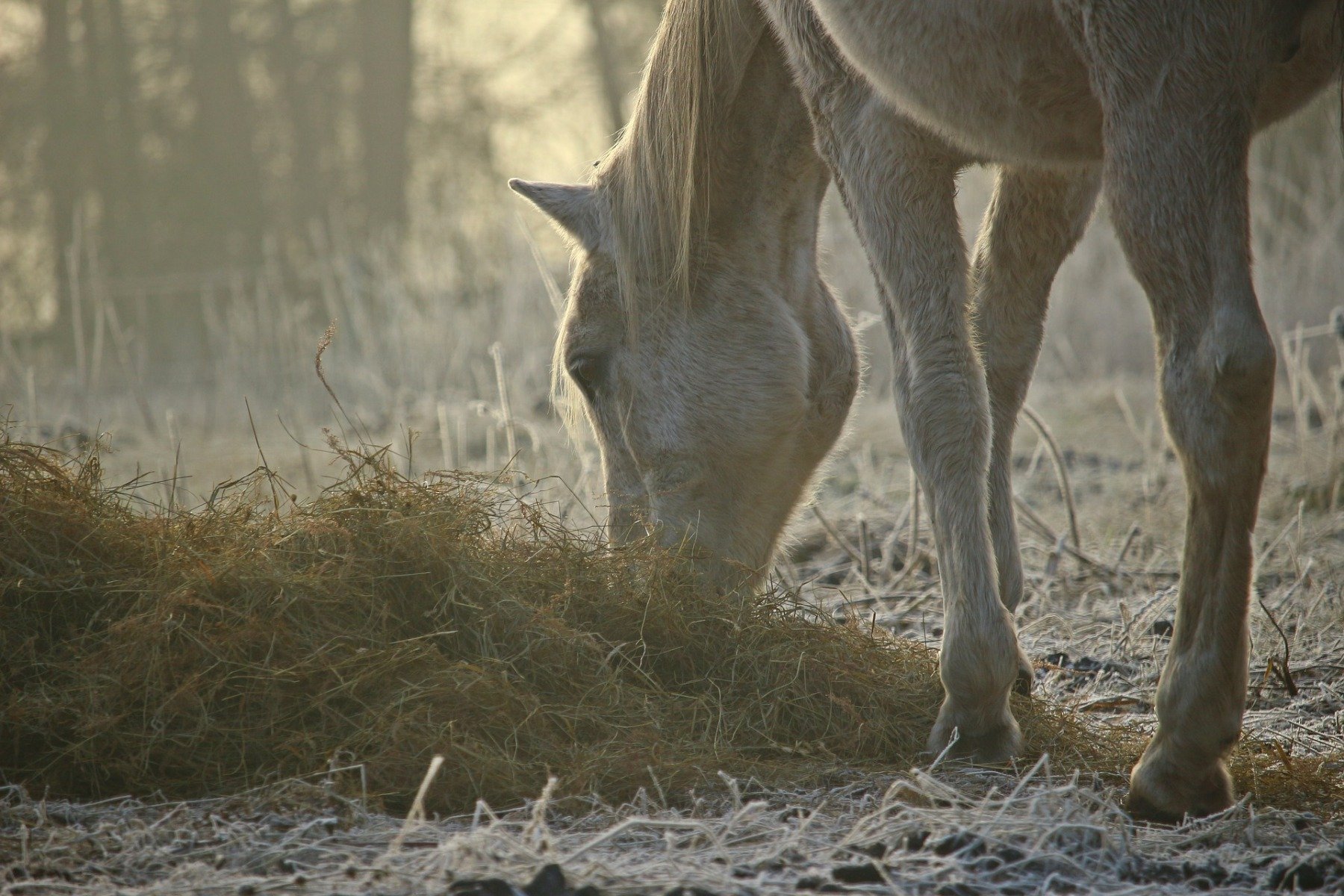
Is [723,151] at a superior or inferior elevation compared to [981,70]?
superior

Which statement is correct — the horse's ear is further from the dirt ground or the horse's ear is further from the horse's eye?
the dirt ground

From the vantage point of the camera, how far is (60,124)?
15.2 metres

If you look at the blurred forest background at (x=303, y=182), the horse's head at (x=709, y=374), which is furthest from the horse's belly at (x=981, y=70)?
the blurred forest background at (x=303, y=182)

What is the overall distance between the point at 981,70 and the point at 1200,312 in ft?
2.15

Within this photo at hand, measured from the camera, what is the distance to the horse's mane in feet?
9.61

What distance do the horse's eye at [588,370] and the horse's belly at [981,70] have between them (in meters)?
1.10

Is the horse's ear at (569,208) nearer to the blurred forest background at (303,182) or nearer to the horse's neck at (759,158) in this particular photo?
the horse's neck at (759,158)

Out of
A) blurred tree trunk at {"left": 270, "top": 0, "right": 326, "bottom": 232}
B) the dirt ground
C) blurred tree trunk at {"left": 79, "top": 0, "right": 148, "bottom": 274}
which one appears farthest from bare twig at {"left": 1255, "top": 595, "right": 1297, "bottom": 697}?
blurred tree trunk at {"left": 79, "top": 0, "right": 148, "bottom": 274}

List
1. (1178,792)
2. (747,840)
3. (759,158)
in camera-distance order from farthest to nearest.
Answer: (759,158) → (1178,792) → (747,840)

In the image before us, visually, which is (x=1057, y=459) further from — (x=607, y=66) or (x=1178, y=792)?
(x=607, y=66)

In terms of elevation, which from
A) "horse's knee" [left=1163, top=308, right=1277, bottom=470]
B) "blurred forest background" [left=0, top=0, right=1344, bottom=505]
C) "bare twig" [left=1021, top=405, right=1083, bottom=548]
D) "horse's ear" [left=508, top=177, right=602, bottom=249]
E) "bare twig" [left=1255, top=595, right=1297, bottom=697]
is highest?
"blurred forest background" [left=0, top=0, right=1344, bottom=505]

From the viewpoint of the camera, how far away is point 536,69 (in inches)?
572

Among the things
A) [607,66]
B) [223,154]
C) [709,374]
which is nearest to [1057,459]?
[709,374]

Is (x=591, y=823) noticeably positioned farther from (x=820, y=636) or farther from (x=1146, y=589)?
(x=1146, y=589)
